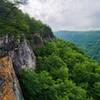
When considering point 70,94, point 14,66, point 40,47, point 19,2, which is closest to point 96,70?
point 40,47

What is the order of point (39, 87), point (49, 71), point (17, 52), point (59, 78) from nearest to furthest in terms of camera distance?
1. point (17, 52)
2. point (39, 87)
3. point (59, 78)
4. point (49, 71)

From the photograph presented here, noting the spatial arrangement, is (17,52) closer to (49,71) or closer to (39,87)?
(39,87)

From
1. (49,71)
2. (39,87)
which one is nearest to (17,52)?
(39,87)

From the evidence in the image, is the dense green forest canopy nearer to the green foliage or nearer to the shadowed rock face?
the green foliage

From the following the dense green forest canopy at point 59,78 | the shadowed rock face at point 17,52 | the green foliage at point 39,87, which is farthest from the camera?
the dense green forest canopy at point 59,78

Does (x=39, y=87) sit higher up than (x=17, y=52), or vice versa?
(x=17, y=52)

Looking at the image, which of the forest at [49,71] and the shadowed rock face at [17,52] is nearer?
the shadowed rock face at [17,52]

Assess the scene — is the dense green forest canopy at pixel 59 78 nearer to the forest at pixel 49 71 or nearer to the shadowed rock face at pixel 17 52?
the forest at pixel 49 71

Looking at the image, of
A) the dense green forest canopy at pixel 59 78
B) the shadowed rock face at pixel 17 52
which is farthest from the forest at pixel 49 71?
the shadowed rock face at pixel 17 52
